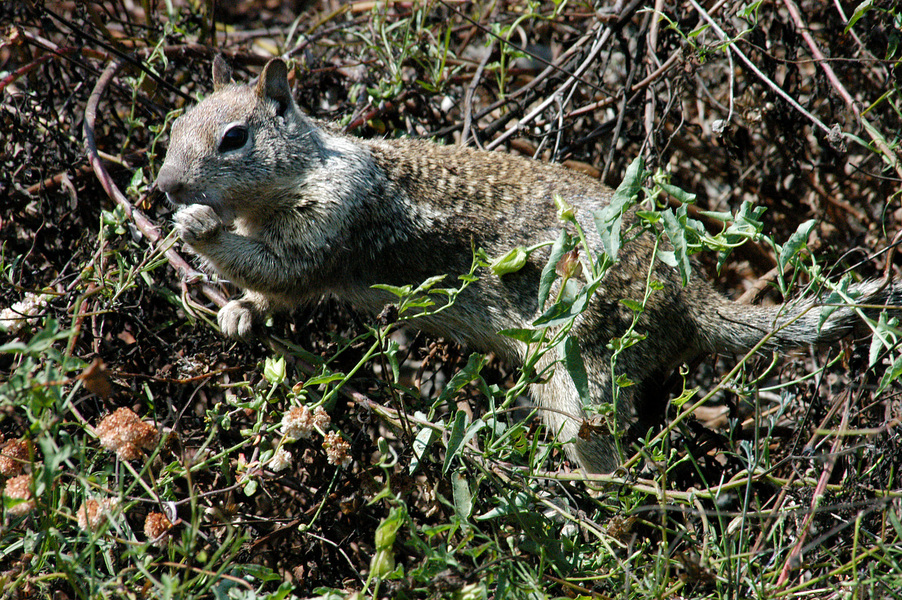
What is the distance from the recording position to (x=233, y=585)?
7.27ft

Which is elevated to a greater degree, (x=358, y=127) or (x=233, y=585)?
(x=358, y=127)

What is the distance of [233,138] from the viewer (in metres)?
3.36

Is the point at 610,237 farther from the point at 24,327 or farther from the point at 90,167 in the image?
the point at 90,167

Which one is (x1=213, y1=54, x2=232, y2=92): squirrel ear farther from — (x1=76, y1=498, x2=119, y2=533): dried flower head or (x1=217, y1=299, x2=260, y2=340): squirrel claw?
(x1=76, y1=498, x2=119, y2=533): dried flower head

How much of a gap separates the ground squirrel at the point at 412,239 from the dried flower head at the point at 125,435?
1.01 m

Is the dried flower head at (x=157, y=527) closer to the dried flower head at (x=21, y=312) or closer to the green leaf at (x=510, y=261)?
the dried flower head at (x=21, y=312)

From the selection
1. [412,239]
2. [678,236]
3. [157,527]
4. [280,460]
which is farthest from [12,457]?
[678,236]

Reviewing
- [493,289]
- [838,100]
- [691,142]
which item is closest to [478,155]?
[493,289]

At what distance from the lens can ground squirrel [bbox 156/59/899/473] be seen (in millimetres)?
3367

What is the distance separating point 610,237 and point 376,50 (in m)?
2.44

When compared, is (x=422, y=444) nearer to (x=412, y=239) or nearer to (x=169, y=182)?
(x=412, y=239)

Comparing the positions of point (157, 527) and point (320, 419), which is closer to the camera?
point (157, 527)

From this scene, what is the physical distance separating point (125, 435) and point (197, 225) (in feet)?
4.29

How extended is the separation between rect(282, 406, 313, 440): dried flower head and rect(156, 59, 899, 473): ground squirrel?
84 cm
